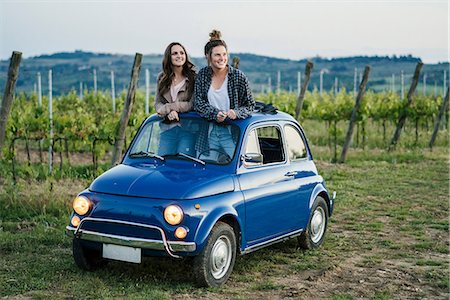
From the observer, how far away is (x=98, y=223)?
6.71 m

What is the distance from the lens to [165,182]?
6.69 meters

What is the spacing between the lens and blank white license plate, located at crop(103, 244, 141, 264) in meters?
6.54

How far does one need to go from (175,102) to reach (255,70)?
68.3m

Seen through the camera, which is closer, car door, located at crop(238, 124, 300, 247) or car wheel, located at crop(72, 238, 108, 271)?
car wheel, located at crop(72, 238, 108, 271)

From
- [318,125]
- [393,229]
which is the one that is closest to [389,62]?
[318,125]

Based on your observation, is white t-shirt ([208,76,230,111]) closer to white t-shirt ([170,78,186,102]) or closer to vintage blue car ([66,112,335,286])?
→ vintage blue car ([66,112,335,286])

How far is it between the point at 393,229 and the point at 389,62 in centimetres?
5854

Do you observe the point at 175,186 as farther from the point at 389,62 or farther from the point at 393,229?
the point at 389,62

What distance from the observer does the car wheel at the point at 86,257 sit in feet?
23.3

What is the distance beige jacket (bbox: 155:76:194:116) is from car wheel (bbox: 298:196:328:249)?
6.40 ft

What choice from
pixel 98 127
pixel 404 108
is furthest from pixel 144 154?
pixel 404 108

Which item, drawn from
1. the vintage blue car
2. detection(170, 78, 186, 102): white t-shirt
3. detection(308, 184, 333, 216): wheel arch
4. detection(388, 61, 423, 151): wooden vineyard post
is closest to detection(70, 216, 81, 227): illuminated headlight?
the vintage blue car

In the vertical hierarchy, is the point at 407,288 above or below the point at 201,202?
below

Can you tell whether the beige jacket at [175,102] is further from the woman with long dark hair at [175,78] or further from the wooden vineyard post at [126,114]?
the wooden vineyard post at [126,114]
